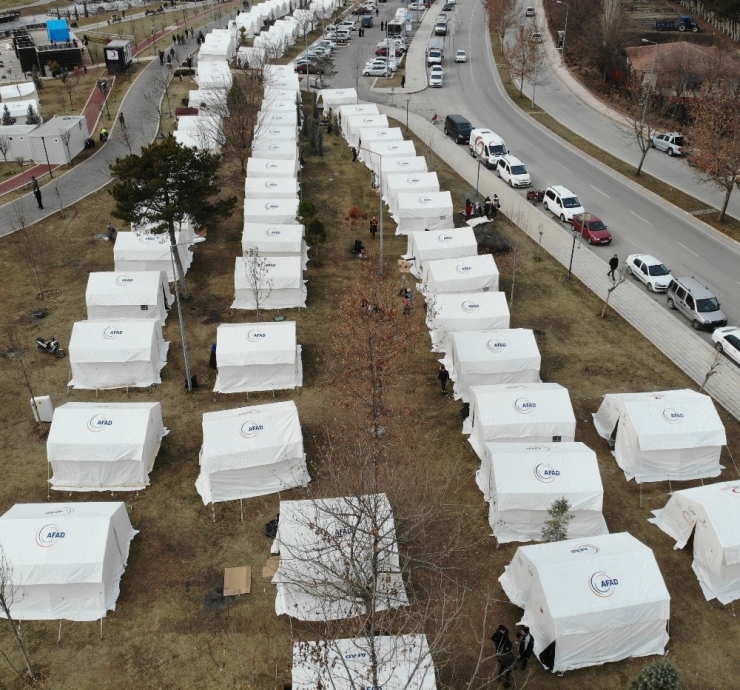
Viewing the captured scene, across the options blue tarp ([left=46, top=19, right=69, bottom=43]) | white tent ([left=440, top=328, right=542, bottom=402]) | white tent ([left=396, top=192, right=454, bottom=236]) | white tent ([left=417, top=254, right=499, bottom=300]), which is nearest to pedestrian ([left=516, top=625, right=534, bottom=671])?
white tent ([left=440, top=328, right=542, bottom=402])

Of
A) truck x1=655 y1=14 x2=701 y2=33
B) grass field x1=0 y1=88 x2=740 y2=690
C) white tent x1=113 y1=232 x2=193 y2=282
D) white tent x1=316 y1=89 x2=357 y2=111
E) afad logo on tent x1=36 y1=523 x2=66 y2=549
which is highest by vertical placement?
truck x1=655 y1=14 x2=701 y2=33

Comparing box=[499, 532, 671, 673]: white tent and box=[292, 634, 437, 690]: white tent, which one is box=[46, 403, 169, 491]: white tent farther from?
box=[499, 532, 671, 673]: white tent

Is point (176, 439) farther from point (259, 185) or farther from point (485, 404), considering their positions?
point (259, 185)

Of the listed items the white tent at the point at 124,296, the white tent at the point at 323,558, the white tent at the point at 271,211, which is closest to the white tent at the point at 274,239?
the white tent at the point at 271,211

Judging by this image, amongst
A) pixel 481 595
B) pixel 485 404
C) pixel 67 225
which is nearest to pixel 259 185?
pixel 67 225

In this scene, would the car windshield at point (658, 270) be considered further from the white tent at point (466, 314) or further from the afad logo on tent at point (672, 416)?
the afad logo on tent at point (672, 416)

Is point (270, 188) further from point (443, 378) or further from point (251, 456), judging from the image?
point (251, 456)
